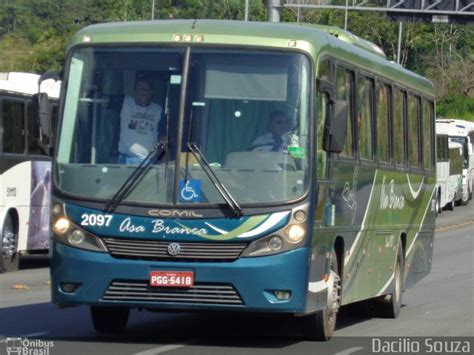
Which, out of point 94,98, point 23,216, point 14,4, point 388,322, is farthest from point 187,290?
point 14,4

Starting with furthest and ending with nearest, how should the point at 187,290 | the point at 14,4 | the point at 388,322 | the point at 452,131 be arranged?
the point at 14,4
the point at 452,131
the point at 388,322
the point at 187,290

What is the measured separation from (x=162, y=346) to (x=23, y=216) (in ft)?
35.3

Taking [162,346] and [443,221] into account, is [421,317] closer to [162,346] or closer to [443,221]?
[162,346]

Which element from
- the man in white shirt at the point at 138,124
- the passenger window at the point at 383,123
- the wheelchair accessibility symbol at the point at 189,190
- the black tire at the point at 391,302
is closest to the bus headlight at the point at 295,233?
the wheelchair accessibility symbol at the point at 189,190

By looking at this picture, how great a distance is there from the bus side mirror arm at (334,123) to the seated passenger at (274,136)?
49cm

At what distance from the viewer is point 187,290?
38.3ft

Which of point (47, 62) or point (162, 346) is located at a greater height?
point (47, 62)

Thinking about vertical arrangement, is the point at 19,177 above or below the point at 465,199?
below

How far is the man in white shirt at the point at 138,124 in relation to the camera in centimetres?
1201

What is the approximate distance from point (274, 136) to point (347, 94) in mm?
2092

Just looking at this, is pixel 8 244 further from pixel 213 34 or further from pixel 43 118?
pixel 213 34

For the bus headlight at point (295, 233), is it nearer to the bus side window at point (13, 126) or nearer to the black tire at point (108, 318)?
the black tire at point (108, 318)

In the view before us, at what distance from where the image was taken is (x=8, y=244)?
866 inches

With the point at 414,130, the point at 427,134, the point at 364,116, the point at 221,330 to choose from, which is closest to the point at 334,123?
the point at 364,116
